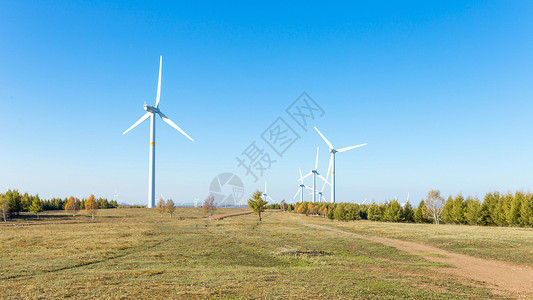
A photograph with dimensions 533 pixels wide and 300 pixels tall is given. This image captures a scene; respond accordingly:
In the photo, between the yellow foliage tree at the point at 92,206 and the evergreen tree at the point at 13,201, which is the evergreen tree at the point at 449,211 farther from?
the evergreen tree at the point at 13,201

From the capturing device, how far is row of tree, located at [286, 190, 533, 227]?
266 ft

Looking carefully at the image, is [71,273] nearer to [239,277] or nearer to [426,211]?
[239,277]

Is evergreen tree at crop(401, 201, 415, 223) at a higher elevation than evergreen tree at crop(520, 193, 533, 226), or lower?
lower

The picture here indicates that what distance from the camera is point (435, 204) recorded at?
115125 millimetres

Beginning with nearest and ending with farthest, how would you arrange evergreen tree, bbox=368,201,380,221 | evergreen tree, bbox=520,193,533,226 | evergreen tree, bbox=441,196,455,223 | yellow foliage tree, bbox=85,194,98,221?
evergreen tree, bbox=520,193,533,226 → evergreen tree, bbox=441,196,455,223 → yellow foliage tree, bbox=85,194,98,221 → evergreen tree, bbox=368,201,380,221

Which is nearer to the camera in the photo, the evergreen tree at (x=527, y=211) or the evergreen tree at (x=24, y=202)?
the evergreen tree at (x=527, y=211)

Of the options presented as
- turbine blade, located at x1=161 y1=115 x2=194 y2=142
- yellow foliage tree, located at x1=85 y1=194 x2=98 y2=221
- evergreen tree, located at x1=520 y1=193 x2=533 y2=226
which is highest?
turbine blade, located at x1=161 y1=115 x2=194 y2=142

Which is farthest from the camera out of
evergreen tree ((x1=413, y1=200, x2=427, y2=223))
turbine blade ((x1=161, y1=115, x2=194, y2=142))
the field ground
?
turbine blade ((x1=161, y1=115, x2=194, y2=142))

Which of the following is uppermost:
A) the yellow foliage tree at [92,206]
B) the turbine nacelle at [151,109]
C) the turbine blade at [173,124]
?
the turbine nacelle at [151,109]

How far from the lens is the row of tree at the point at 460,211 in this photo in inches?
3194

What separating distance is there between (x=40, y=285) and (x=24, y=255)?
A: 2024 cm

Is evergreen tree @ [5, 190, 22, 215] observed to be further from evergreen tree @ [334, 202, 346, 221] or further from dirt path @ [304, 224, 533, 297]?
dirt path @ [304, 224, 533, 297]

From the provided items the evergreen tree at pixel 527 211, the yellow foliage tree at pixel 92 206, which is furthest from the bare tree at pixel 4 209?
the evergreen tree at pixel 527 211

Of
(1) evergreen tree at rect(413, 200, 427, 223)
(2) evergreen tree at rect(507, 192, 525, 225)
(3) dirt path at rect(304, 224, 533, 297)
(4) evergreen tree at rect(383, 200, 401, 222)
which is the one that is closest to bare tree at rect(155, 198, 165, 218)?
(4) evergreen tree at rect(383, 200, 401, 222)
